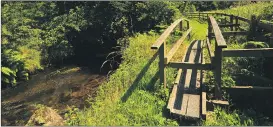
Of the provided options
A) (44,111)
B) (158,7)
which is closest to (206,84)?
(44,111)

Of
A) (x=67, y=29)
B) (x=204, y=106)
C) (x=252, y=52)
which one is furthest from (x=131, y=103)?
(x=67, y=29)

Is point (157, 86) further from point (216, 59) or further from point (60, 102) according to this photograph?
point (60, 102)

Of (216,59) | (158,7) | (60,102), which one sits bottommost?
(60,102)

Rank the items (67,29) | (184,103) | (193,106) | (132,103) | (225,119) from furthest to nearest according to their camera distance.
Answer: (67,29) → (132,103) → (184,103) → (193,106) → (225,119)

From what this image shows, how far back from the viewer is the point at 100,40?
784 inches

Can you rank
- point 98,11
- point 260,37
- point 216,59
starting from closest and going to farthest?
point 216,59 < point 260,37 < point 98,11

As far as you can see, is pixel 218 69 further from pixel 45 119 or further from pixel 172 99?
pixel 45 119

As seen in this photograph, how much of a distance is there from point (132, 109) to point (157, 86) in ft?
3.77

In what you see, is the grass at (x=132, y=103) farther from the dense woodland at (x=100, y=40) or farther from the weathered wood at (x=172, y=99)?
the weathered wood at (x=172, y=99)

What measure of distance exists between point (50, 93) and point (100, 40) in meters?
8.30

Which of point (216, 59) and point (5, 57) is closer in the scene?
point (216, 59)

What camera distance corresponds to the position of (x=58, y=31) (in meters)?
19.4

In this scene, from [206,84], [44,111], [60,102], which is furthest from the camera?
[60,102]

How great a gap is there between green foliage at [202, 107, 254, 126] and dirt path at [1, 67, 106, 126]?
5.11 m
